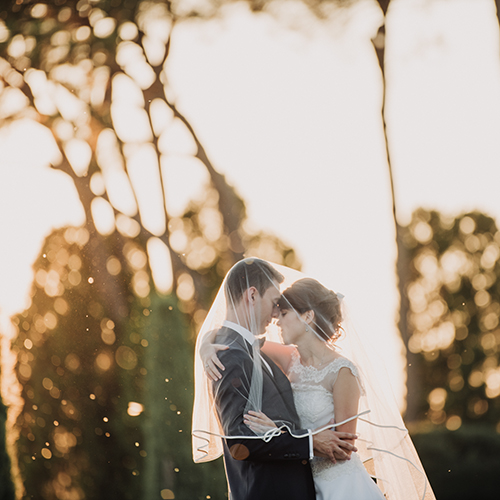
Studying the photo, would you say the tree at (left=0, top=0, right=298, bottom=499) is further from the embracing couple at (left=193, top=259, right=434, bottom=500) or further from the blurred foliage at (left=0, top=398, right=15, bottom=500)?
the embracing couple at (left=193, top=259, right=434, bottom=500)

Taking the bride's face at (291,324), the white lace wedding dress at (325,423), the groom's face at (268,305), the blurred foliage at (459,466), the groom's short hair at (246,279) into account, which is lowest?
the blurred foliage at (459,466)

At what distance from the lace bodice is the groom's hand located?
0.09 metres

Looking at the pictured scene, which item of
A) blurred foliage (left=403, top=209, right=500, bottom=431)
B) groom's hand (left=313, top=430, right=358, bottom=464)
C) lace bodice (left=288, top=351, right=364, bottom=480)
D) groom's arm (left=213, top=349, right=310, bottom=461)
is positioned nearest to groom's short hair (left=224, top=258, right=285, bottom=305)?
groom's arm (left=213, top=349, right=310, bottom=461)

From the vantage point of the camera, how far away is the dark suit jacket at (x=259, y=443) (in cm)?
149

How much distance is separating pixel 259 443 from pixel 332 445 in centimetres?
23

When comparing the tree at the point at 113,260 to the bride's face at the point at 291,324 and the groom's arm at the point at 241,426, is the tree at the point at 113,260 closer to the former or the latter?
the bride's face at the point at 291,324

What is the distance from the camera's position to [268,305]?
5.63ft

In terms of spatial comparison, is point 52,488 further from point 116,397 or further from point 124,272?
point 124,272

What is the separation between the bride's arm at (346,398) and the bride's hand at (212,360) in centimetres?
39

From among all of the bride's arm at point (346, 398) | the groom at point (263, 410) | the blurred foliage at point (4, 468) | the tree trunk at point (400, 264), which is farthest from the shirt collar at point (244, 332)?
the tree trunk at point (400, 264)

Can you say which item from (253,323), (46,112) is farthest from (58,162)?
(253,323)

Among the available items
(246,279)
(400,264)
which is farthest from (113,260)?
(246,279)

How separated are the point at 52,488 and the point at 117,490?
0.71 meters

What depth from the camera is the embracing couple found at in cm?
151
